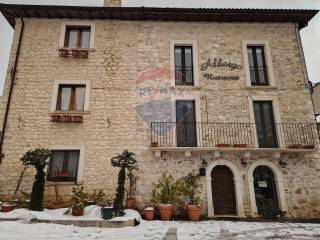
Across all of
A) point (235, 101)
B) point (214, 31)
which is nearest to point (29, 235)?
point (235, 101)

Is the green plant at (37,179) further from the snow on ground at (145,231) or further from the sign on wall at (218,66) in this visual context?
the sign on wall at (218,66)

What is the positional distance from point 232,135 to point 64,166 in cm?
671

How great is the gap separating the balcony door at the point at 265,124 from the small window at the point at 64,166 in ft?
24.3

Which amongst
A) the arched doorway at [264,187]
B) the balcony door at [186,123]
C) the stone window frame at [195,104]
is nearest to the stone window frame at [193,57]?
the stone window frame at [195,104]

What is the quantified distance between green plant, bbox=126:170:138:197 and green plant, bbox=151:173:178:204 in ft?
2.44

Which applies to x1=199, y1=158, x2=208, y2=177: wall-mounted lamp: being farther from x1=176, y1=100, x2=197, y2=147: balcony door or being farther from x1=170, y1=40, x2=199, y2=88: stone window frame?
x1=170, y1=40, x2=199, y2=88: stone window frame

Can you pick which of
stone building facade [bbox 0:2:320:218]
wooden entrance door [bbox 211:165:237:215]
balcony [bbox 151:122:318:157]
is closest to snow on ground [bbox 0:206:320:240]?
wooden entrance door [bbox 211:165:237:215]

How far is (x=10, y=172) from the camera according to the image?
30.6ft

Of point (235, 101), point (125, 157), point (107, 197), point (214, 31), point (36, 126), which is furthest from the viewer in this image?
point (214, 31)

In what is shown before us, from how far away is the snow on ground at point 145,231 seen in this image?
5844 mm

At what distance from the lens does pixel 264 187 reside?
32.0 ft

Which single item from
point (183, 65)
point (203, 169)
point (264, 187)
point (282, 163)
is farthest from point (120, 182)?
point (282, 163)

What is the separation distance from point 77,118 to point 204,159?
527cm

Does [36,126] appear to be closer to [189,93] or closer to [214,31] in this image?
[189,93]
